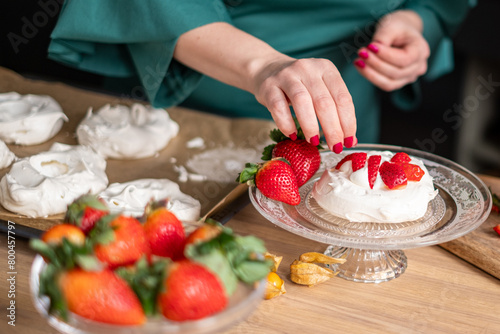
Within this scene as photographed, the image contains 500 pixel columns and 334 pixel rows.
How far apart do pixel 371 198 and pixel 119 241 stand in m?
0.49

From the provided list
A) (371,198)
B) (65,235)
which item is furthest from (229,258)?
(371,198)

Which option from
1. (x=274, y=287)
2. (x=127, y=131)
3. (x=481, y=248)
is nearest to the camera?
(x=274, y=287)

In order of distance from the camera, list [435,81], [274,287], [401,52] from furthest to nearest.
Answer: [435,81], [401,52], [274,287]

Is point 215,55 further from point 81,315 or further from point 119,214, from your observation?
point 81,315

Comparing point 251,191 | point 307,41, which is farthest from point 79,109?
point 251,191

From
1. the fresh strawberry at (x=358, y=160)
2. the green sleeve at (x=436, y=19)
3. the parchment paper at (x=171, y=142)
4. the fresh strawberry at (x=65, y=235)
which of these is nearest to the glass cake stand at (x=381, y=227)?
the fresh strawberry at (x=358, y=160)

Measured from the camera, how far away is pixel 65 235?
0.64 m

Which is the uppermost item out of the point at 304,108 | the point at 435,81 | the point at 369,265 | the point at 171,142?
the point at 304,108

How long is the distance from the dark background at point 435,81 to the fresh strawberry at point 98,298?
6.41ft

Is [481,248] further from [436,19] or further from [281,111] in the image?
[436,19]

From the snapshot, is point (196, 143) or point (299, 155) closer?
point (299, 155)

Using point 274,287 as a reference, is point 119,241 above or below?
above

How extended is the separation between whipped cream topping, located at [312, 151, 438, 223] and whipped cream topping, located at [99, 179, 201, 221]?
0.28 metres

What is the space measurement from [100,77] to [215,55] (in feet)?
5.53
